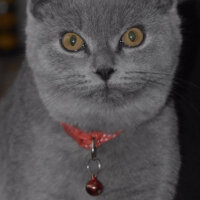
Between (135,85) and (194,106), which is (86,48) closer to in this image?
(135,85)

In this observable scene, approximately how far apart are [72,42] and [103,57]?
14 cm

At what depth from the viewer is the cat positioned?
1.23 meters

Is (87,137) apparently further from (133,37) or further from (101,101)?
(133,37)

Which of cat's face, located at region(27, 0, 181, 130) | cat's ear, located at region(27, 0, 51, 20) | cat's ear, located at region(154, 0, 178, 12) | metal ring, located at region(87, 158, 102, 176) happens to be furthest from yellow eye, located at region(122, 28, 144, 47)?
metal ring, located at region(87, 158, 102, 176)

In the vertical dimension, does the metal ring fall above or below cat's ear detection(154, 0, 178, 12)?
below

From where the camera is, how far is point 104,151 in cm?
135

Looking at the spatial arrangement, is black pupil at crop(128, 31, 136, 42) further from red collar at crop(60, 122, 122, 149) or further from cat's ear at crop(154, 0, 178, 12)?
red collar at crop(60, 122, 122, 149)

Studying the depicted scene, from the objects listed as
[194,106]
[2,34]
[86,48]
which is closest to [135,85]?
[86,48]

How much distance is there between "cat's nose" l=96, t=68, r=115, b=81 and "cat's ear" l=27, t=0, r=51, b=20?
1.00 feet

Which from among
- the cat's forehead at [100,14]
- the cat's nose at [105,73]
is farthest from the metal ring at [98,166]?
the cat's forehead at [100,14]

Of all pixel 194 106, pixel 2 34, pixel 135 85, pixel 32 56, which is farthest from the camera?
pixel 2 34

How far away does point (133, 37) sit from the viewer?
1266 millimetres

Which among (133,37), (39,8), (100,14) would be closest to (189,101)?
(133,37)

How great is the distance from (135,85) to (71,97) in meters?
0.20
